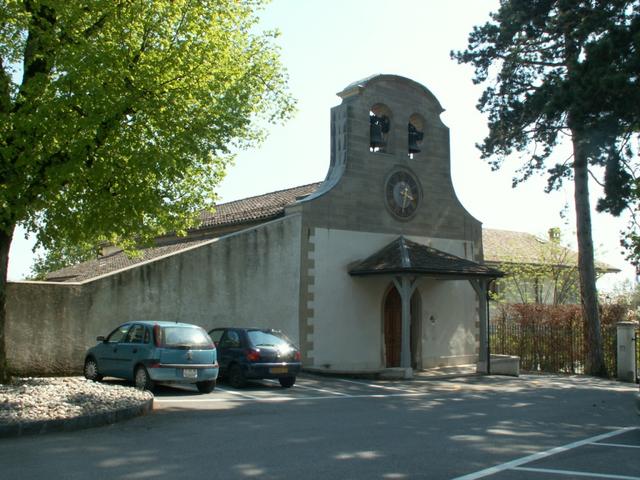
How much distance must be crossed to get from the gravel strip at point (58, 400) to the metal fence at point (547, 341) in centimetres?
1846

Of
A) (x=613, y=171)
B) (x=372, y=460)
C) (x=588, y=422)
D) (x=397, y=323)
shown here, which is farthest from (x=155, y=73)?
(x=397, y=323)

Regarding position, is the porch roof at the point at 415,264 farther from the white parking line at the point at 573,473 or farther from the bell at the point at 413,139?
the white parking line at the point at 573,473

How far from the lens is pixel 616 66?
17344mm

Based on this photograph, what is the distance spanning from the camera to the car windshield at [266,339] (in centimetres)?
1722

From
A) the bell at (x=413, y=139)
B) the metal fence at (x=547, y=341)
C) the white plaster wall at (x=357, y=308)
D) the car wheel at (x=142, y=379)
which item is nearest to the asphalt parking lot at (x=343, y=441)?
the car wheel at (x=142, y=379)

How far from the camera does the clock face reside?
979 inches

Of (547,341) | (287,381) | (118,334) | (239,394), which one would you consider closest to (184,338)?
(239,394)

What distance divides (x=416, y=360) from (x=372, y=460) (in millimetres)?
17016

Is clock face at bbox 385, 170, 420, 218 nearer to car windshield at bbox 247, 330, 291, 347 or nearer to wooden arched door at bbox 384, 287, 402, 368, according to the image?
wooden arched door at bbox 384, 287, 402, 368

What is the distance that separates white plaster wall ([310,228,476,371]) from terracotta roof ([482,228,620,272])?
14.9 metres

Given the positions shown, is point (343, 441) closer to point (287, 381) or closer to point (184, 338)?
point (184, 338)

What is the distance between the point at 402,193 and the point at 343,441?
1628 centimetres

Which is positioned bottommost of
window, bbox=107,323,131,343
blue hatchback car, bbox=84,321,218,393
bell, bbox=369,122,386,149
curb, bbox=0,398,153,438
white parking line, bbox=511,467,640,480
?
white parking line, bbox=511,467,640,480

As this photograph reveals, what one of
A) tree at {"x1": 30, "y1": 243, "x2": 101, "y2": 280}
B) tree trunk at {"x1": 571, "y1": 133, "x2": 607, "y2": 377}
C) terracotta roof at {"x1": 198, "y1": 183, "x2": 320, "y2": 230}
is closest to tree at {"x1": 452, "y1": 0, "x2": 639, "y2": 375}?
tree trunk at {"x1": 571, "y1": 133, "x2": 607, "y2": 377}
